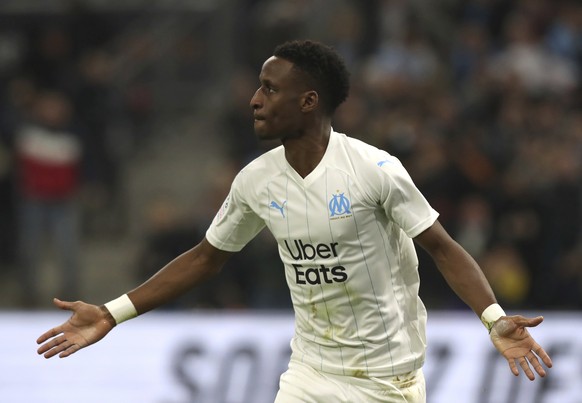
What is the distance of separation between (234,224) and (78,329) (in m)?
0.80

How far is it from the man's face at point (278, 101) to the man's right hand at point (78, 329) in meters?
1.06

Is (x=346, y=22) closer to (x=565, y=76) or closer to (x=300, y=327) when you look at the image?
(x=565, y=76)

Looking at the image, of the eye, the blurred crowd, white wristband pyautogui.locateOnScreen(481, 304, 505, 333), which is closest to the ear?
the eye

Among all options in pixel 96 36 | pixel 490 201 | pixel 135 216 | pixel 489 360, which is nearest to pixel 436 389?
pixel 489 360

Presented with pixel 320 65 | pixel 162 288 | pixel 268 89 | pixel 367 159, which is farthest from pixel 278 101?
pixel 162 288

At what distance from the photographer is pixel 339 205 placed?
487 cm

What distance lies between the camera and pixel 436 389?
8.00m

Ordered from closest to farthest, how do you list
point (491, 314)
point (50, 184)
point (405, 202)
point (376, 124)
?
point (491, 314)
point (405, 202)
point (376, 124)
point (50, 184)

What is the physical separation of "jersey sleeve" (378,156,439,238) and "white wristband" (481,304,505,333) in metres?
0.40

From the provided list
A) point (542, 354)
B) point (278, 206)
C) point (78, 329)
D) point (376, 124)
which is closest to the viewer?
point (542, 354)

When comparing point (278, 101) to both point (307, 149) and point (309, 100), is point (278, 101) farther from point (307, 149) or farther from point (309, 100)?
point (307, 149)

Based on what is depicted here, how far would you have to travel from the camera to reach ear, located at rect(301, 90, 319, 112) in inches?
193

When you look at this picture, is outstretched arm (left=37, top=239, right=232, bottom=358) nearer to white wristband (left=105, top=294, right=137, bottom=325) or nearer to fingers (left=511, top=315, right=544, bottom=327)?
white wristband (left=105, top=294, right=137, bottom=325)

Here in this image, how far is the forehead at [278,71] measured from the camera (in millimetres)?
4895
